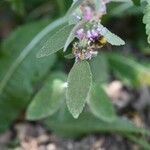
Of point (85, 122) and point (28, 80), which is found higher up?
point (28, 80)

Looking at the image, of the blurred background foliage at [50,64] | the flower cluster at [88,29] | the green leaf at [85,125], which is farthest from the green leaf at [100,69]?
the flower cluster at [88,29]

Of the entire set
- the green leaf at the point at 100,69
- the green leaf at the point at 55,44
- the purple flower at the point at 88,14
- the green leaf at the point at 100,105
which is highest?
the purple flower at the point at 88,14

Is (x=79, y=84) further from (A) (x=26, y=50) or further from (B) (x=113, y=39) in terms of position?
(A) (x=26, y=50)

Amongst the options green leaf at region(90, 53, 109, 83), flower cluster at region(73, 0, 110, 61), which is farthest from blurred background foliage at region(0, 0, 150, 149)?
flower cluster at region(73, 0, 110, 61)

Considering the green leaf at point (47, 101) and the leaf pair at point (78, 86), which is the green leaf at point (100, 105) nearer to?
the green leaf at point (47, 101)

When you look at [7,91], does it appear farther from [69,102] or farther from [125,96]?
[69,102]

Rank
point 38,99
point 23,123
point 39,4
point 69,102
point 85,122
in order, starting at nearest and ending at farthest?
point 69,102, point 38,99, point 85,122, point 23,123, point 39,4

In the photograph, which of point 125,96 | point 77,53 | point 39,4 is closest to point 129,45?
point 125,96
